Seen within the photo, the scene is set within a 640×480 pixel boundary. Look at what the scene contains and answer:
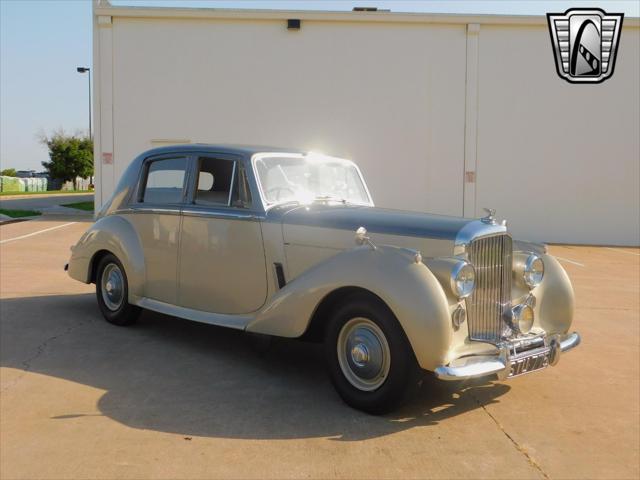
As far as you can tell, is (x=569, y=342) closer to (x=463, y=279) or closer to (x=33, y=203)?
(x=463, y=279)

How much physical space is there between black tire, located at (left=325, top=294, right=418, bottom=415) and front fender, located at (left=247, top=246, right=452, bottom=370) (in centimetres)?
10

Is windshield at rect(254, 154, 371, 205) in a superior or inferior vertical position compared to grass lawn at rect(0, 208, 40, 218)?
superior

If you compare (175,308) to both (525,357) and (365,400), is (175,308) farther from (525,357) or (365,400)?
(525,357)

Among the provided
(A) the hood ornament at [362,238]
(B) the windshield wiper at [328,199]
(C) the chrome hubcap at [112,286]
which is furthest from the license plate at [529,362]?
(C) the chrome hubcap at [112,286]

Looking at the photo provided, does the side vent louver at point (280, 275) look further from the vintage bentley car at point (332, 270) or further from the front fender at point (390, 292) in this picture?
the front fender at point (390, 292)

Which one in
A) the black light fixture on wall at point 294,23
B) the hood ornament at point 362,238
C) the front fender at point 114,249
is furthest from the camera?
the black light fixture on wall at point 294,23

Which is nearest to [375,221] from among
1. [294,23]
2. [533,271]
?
[533,271]

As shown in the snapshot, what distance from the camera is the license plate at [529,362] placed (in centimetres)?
394

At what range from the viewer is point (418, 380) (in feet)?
12.8

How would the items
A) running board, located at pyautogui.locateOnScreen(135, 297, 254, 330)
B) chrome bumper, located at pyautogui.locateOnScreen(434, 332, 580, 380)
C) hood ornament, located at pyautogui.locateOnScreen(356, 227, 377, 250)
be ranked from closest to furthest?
chrome bumper, located at pyautogui.locateOnScreen(434, 332, 580, 380) → hood ornament, located at pyautogui.locateOnScreen(356, 227, 377, 250) → running board, located at pyautogui.locateOnScreen(135, 297, 254, 330)

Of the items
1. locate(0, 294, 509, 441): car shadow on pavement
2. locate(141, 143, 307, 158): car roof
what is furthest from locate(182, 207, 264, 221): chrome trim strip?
locate(0, 294, 509, 441): car shadow on pavement

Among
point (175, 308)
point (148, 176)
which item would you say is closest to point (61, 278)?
point (148, 176)

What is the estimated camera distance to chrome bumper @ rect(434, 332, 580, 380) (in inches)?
145

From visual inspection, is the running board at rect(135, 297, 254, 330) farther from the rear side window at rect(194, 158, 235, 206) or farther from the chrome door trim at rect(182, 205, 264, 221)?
the rear side window at rect(194, 158, 235, 206)
